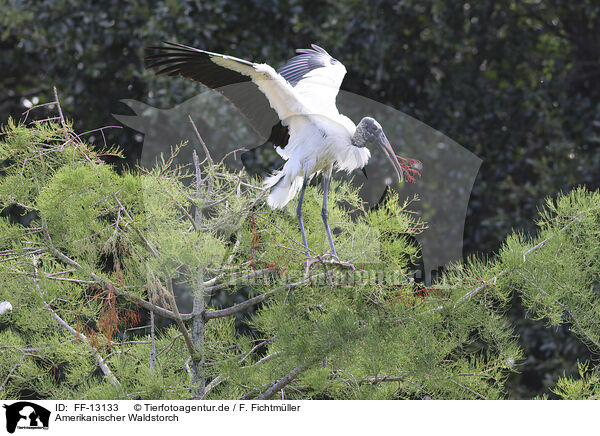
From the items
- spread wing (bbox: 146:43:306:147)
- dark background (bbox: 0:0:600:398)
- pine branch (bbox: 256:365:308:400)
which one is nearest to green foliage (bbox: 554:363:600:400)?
pine branch (bbox: 256:365:308:400)

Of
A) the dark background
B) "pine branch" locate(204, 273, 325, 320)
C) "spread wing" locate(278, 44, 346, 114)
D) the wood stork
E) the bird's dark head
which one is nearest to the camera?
"pine branch" locate(204, 273, 325, 320)

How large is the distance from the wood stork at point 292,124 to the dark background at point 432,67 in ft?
4.31

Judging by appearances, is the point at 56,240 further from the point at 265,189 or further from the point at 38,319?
the point at 265,189

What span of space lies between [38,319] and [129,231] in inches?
17.0

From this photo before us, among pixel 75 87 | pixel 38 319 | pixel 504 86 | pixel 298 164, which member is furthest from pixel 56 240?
pixel 504 86

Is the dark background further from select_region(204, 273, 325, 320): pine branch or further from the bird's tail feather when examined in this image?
select_region(204, 273, 325, 320): pine branch

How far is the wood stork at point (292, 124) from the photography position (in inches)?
68.9

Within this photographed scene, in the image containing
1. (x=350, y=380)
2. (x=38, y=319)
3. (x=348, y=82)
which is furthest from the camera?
(x=348, y=82)

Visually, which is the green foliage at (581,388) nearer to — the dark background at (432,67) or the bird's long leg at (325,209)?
the bird's long leg at (325,209)

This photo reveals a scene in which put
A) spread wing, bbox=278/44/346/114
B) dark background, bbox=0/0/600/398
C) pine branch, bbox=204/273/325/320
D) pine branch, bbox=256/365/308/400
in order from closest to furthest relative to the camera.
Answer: pine branch, bbox=204/273/325/320 → pine branch, bbox=256/365/308/400 → spread wing, bbox=278/44/346/114 → dark background, bbox=0/0/600/398

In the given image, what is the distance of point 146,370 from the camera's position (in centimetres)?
166

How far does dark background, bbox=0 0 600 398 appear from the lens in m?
3.30
